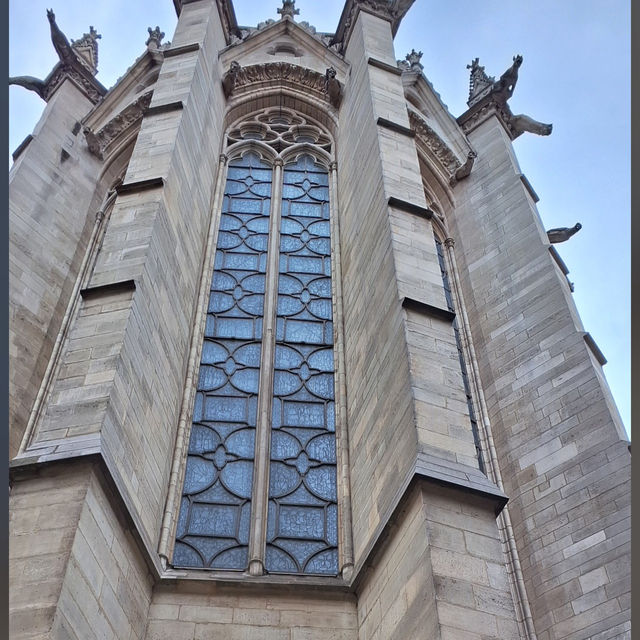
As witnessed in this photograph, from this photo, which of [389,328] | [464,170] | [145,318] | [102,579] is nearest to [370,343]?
[389,328]

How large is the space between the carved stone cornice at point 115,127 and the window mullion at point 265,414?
13.1 feet

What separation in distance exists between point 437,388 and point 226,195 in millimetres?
6911

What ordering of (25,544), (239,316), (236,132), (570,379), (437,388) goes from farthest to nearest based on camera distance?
(236,132) < (239,316) < (570,379) < (437,388) < (25,544)

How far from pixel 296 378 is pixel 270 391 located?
16.7 inches

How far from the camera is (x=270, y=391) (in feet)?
33.2

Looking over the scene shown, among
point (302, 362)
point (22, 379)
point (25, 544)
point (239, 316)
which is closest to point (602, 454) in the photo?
point (302, 362)

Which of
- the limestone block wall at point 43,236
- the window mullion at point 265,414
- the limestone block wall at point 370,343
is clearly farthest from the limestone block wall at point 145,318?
the limestone block wall at point 43,236

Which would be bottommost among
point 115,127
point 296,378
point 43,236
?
point 296,378

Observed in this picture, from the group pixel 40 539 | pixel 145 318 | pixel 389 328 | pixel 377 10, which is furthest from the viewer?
pixel 377 10

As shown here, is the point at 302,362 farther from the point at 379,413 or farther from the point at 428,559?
the point at 428,559

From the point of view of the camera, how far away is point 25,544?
603cm

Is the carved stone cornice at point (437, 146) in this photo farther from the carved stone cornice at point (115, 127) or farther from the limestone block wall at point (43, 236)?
the limestone block wall at point (43, 236)

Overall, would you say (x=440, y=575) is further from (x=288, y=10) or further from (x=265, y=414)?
(x=288, y=10)

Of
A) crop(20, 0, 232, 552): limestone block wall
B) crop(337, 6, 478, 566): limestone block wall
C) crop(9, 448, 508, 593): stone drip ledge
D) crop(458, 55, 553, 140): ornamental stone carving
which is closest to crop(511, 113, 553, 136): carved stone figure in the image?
crop(458, 55, 553, 140): ornamental stone carving
